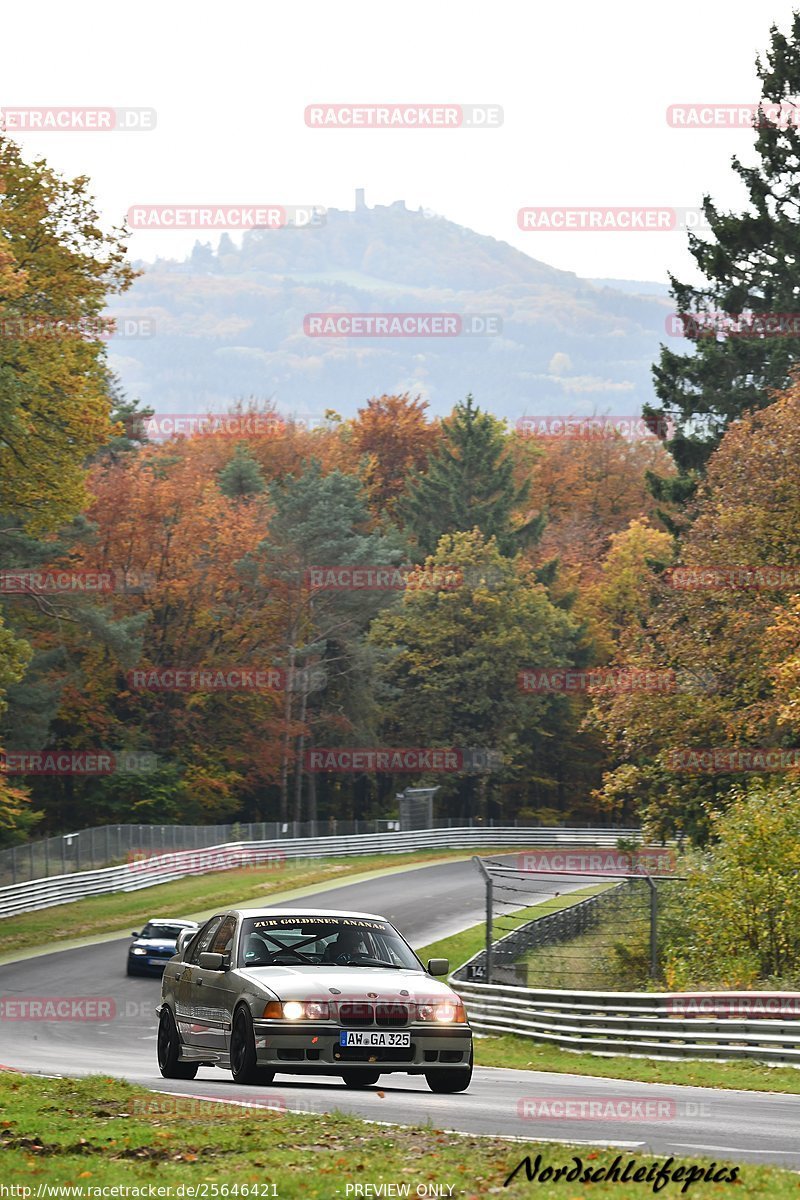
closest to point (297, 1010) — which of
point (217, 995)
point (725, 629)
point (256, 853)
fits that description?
point (217, 995)

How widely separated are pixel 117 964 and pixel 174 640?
35870 millimetres

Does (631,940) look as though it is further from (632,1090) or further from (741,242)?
(741,242)

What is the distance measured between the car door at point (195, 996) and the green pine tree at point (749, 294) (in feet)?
122

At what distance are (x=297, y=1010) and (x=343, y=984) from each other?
1.61 feet

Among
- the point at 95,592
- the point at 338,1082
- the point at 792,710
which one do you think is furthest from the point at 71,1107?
the point at 95,592

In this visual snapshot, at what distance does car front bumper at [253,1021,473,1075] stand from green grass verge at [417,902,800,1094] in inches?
208

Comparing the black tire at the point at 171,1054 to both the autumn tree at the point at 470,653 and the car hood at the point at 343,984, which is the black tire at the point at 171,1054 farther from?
the autumn tree at the point at 470,653

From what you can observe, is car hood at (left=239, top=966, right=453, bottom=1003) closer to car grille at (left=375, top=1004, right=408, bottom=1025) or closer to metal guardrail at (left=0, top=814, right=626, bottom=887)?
car grille at (left=375, top=1004, right=408, bottom=1025)

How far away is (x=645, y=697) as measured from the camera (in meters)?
39.4

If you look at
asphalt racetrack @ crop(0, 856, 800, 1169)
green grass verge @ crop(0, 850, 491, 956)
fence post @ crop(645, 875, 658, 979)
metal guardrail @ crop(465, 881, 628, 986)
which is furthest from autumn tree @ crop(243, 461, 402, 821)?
fence post @ crop(645, 875, 658, 979)

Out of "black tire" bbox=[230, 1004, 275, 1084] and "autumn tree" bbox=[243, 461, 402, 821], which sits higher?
"autumn tree" bbox=[243, 461, 402, 821]

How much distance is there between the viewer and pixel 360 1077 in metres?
15.4

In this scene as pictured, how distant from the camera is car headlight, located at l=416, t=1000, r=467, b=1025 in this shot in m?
13.8

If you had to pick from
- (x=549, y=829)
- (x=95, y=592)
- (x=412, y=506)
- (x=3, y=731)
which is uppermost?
(x=412, y=506)
